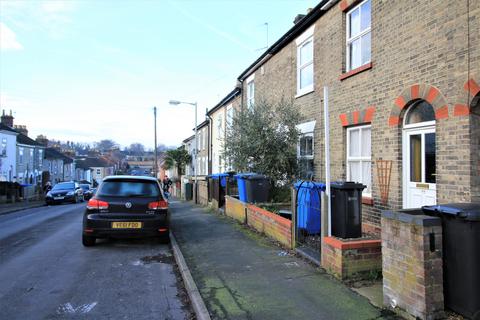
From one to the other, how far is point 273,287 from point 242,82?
47.0 feet

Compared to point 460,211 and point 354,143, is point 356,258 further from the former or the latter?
point 354,143

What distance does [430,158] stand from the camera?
6.57m

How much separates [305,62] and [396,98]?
474cm

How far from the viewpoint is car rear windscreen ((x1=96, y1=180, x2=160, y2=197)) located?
26.8 ft

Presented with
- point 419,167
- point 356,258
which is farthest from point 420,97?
point 356,258

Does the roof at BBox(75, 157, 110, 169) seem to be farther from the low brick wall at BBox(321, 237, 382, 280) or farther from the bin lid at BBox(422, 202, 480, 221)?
the bin lid at BBox(422, 202, 480, 221)

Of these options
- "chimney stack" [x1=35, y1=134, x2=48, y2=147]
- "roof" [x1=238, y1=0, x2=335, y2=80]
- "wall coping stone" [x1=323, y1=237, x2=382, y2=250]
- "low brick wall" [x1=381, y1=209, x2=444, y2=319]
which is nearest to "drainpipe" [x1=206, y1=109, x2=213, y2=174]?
"roof" [x1=238, y1=0, x2=335, y2=80]

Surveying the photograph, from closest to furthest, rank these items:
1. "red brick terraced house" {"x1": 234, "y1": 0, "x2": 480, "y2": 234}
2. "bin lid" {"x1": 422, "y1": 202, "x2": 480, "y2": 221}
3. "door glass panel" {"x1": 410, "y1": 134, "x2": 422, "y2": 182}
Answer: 1. "bin lid" {"x1": 422, "y1": 202, "x2": 480, "y2": 221}
2. "red brick terraced house" {"x1": 234, "y1": 0, "x2": 480, "y2": 234}
3. "door glass panel" {"x1": 410, "y1": 134, "x2": 422, "y2": 182}

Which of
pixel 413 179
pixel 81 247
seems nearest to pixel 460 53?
pixel 413 179

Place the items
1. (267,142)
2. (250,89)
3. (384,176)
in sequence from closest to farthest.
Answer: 1. (384,176)
2. (267,142)
3. (250,89)

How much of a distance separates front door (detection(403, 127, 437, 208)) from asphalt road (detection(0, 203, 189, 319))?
169 inches

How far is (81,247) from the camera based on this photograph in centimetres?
836

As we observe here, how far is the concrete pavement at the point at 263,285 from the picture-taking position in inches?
165

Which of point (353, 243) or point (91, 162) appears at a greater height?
point (91, 162)
